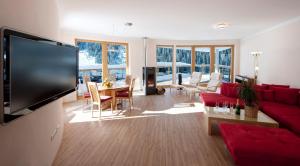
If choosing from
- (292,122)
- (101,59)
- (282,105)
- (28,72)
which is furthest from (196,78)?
(28,72)

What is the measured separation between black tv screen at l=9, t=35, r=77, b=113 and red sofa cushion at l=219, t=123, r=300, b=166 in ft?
7.34

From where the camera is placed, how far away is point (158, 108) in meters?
6.54

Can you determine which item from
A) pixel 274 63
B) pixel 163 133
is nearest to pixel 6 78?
pixel 163 133

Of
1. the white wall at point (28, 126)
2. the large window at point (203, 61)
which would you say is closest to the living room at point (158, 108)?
the white wall at point (28, 126)

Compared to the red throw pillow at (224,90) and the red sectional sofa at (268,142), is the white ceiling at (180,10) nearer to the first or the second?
the red throw pillow at (224,90)

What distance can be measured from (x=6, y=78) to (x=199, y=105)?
6.22 meters

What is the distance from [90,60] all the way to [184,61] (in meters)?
4.99

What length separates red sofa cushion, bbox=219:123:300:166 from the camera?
7.81 feet

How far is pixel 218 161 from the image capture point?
10.3 ft

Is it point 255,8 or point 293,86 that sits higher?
point 255,8

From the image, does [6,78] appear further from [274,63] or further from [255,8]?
[274,63]

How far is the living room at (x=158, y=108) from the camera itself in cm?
237

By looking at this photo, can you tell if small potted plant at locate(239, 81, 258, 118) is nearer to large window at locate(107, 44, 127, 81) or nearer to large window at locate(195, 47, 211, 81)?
large window at locate(107, 44, 127, 81)

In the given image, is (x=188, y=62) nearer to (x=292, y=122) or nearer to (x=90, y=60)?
(x=90, y=60)
